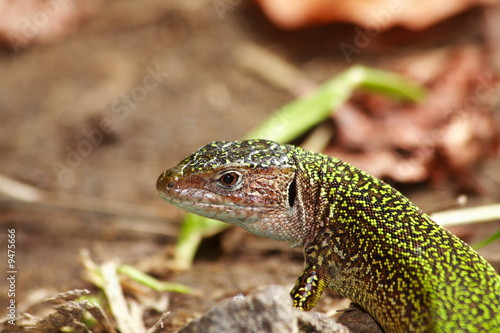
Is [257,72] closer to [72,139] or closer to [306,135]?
[306,135]

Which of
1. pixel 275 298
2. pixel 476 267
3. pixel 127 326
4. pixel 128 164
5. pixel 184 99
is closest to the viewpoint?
pixel 275 298

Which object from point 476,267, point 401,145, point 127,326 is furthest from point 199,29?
point 476,267

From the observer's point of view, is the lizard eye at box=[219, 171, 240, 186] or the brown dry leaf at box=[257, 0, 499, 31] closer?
the lizard eye at box=[219, 171, 240, 186]

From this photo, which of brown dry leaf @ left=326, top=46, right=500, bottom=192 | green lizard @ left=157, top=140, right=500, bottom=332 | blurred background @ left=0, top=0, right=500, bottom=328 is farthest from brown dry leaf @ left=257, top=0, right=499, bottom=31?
green lizard @ left=157, top=140, right=500, bottom=332

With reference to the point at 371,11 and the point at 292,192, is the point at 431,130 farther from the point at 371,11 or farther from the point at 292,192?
the point at 292,192

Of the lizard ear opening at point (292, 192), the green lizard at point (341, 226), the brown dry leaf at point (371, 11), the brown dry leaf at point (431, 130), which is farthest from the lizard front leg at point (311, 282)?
the brown dry leaf at point (371, 11)

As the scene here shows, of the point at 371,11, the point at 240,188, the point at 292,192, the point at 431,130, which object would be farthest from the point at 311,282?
the point at 371,11

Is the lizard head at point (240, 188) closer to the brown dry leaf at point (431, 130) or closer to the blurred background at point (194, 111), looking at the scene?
the blurred background at point (194, 111)

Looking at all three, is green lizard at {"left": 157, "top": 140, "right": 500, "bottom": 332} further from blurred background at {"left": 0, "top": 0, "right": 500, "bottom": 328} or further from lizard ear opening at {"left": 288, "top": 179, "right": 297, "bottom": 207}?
blurred background at {"left": 0, "top": 0, "right": 500, "bottom": 328}
